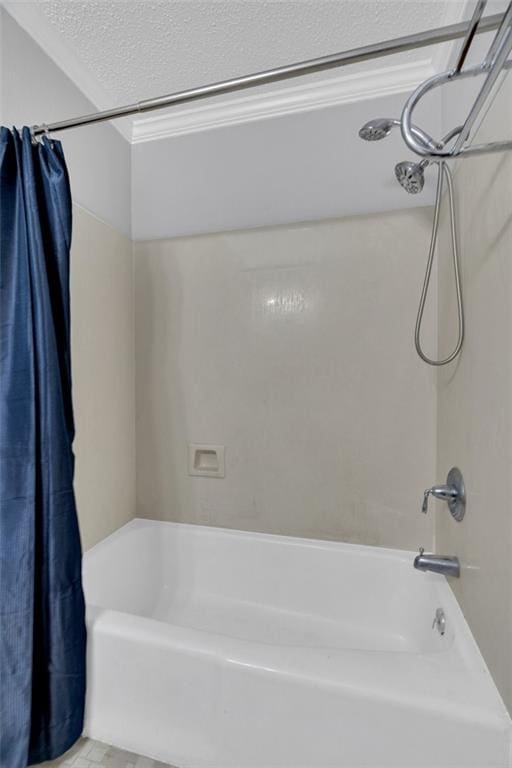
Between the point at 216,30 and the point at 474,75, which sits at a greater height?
the point at 216,30

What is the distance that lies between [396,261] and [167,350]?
3.70 ft

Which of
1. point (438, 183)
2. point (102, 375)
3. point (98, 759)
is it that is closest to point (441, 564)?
point (98, 759)

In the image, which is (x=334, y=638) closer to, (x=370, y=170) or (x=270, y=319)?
(x=270, y=319)

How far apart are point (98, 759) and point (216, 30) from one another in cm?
230

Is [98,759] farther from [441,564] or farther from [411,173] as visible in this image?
[411,173]

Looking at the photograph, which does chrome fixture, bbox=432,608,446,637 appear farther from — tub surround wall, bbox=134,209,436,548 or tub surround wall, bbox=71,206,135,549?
tub surround wall, bbox=71,206,135,549

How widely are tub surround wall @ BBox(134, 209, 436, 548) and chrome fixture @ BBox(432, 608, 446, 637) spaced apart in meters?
0.31

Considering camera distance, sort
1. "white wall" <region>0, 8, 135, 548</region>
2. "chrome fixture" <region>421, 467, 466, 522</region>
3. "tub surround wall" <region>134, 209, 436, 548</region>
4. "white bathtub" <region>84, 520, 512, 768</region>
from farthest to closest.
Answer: "tub surround wall" <region>134, 209, 436, 548</region>, "white wall" <region>0, 8, 135, 548</region>, "chrome fixture" <region>421, 467, 466, 522</region>, "white bathtub" <region>84, 520, 512, 768</region>

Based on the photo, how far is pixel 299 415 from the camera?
1.65m

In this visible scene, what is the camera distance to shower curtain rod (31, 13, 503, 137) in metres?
0.74

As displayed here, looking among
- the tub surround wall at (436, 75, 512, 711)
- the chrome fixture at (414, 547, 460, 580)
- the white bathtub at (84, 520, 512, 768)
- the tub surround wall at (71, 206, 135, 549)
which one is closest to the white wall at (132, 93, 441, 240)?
the tub surround wall at (71, 206, 135, 549)

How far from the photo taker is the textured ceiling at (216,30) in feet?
3.99

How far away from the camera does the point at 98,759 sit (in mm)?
962

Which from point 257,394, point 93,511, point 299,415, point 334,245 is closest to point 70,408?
point 93,511
